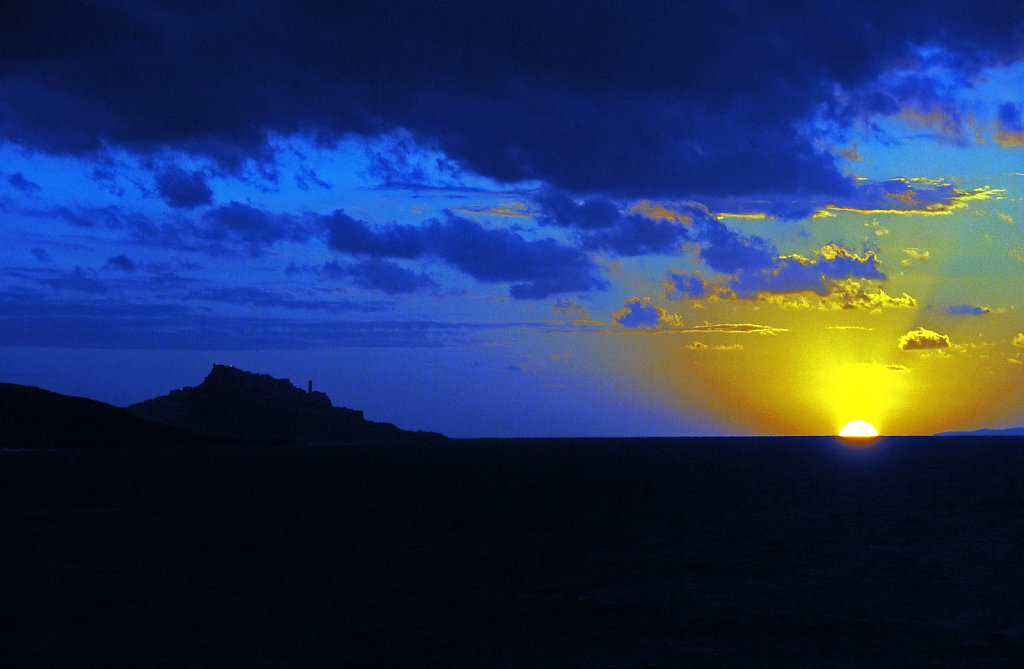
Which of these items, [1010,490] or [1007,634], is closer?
[1007,634]

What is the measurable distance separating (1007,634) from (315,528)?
173 feet

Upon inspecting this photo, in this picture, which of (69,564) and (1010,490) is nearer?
(69,564)

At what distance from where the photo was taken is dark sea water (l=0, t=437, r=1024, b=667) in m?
35.3

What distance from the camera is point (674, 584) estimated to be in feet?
160

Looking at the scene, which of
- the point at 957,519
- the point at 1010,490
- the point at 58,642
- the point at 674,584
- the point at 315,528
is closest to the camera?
the point at 58,642

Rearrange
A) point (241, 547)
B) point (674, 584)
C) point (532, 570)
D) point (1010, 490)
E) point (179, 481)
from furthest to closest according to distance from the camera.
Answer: point (179, 481), point (1010, 490), point (241, 547), point (532, 570), point (674, 584)

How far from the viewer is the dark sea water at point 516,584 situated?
35344 mm

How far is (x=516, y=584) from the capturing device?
49.1 m

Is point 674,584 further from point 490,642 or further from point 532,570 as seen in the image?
point 490,642

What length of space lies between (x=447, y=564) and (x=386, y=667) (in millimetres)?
22845

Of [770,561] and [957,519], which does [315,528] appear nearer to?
[770,561]

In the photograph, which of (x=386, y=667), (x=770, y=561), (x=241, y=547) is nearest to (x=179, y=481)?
(x=241, y=547)

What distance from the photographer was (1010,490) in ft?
387

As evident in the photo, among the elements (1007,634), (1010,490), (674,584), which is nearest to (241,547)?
(674,584)
